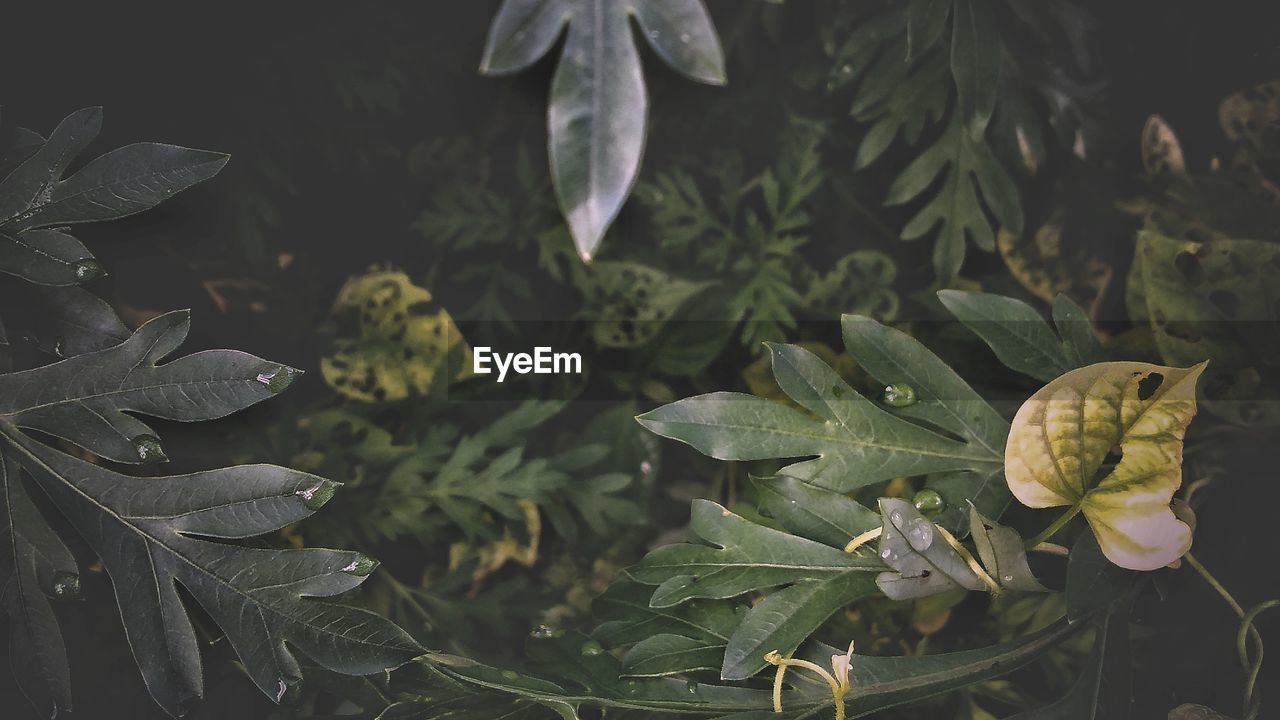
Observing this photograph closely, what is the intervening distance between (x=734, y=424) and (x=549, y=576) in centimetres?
14

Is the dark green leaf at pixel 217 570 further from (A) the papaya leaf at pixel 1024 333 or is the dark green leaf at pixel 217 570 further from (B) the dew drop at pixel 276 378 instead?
(A) the papaya leaf at pixel 1024 333

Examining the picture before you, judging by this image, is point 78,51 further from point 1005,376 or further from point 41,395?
point 1005,376

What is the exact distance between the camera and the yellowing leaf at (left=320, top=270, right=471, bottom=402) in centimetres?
45

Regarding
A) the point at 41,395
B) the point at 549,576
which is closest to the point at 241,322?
the point at 41,395

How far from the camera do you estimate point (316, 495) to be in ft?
1.41

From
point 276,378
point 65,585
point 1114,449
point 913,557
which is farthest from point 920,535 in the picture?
point 65,585

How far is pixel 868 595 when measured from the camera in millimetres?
447

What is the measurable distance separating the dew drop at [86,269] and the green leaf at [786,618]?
15.3 inches

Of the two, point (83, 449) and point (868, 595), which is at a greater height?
point (83, 449)

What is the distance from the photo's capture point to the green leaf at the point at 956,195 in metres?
0.45

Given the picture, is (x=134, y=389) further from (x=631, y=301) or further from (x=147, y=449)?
(x=631, y=301)

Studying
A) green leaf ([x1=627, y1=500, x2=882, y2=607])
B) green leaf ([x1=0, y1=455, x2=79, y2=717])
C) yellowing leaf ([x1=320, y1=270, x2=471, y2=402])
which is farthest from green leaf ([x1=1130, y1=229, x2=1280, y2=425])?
green leaf ([x1=0, y1=455, x2=79, y2=717])

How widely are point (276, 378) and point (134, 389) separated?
0.25 ft

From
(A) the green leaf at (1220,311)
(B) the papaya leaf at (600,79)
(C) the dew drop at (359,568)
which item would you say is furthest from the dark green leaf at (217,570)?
(A) the green leaf at (1220,311)
